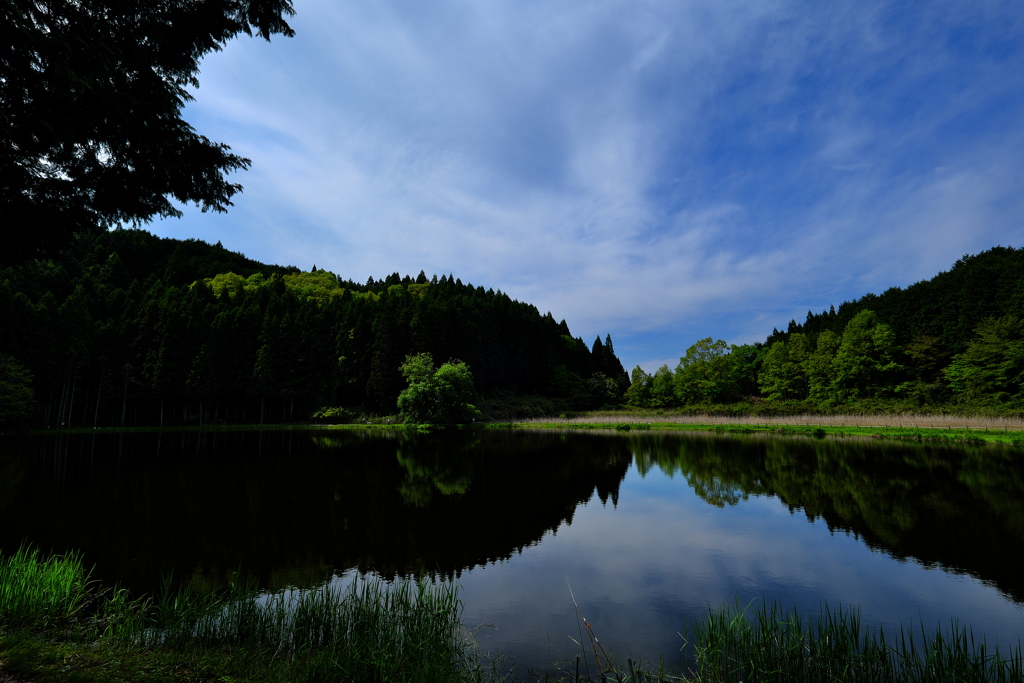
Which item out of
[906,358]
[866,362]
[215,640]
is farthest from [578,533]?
[906,358]

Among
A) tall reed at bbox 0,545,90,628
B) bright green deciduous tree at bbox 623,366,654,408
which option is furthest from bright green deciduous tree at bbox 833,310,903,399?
tall reed at bbox 0,545,90,628

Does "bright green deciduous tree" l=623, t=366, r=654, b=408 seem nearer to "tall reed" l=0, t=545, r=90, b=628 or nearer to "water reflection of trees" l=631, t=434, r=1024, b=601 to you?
"water reflection of trees" l=631, t=434, r=1024, b=601

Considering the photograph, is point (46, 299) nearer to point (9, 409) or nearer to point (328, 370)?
point (9, 409)

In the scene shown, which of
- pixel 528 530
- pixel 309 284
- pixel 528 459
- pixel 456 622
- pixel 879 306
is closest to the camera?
pixel 456 622

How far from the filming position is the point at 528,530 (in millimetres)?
13992

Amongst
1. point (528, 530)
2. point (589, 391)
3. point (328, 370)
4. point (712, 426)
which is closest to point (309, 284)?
point (328, 370)

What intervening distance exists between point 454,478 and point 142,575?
13.5 m

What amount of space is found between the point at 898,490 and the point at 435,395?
149ft

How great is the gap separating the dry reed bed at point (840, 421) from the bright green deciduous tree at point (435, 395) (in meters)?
16.2

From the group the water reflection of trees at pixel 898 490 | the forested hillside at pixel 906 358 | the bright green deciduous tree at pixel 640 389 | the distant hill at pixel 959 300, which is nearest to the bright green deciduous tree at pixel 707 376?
the forested hillside at pixel 906 358

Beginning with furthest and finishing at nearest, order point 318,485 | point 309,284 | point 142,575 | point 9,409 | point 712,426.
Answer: point 309,284 < point 712,426 < point 9,409 < point 318,485 < point 142,575

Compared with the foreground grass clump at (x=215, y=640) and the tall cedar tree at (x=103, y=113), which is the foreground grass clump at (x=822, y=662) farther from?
the tall cedar tree at (x=103, y=113)

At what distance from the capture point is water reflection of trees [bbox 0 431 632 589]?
10844mm

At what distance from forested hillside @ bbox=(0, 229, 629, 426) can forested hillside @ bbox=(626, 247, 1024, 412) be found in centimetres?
2803
